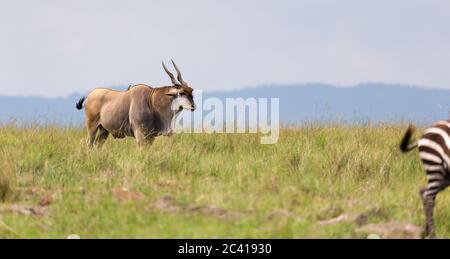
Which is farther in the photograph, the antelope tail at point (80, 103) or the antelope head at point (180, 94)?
the antelope tail at point (80, 103)

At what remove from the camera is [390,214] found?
9.17m

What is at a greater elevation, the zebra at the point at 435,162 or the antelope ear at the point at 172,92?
the antelope ear at the point at 172,92

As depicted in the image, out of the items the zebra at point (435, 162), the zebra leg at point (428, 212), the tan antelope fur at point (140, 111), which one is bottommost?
the zebra leg at point (428, 212)

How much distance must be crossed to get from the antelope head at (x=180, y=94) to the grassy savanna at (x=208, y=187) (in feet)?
2.11

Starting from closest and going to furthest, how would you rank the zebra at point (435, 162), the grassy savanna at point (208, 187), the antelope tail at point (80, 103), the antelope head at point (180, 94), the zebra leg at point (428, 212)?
the grassy savanna at point (208, 187) < the zebra leg at point (428, 212) < the zebra at point (435, 162) < the antelope head at point (180, 94) < the antelope tail at point (80, 103)

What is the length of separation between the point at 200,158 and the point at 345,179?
2.53m

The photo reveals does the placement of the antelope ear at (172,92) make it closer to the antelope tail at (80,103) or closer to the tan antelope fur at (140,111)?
the tan antelope fur at (140,111)

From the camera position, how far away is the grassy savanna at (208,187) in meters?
8.46

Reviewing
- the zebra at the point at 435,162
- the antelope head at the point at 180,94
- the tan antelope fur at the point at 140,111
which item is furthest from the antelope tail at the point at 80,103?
the zebra at the point at 435,162

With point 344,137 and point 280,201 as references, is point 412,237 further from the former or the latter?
point 344,137

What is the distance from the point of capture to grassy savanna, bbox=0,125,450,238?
27.8ft

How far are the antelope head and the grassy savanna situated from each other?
643mm

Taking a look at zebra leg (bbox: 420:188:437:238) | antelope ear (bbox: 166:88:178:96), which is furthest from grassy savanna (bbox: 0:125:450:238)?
antelope ear (bbox: 166:88:178:96)

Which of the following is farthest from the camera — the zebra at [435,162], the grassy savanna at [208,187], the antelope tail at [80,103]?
the antelope tail at [80,103]
